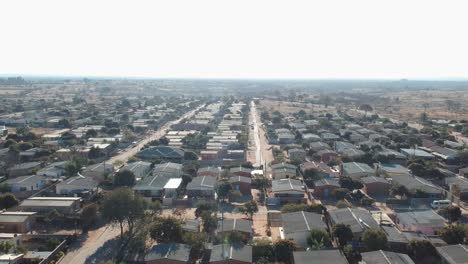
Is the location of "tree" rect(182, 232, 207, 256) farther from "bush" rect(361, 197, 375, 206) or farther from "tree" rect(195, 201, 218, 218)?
"bush" rect(361, 197, 375, 206)

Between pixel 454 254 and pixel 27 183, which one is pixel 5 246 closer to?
pixel 27 183

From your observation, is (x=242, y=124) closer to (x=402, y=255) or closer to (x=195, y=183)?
(x=195, y=183)

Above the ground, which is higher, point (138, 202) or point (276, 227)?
point (138, 202)

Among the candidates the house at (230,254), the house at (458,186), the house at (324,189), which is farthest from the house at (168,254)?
the house at (458,186)

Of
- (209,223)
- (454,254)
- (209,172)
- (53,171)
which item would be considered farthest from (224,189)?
(454,254)

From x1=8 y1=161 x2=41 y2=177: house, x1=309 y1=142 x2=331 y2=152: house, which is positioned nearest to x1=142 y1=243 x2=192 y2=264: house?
x1=8 y1=161 x2=41 y2=177: house

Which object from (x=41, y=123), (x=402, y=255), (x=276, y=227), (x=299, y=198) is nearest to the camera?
(x=402, y=255)

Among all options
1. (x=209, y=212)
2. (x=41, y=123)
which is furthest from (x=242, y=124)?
(x=209, y=212)
